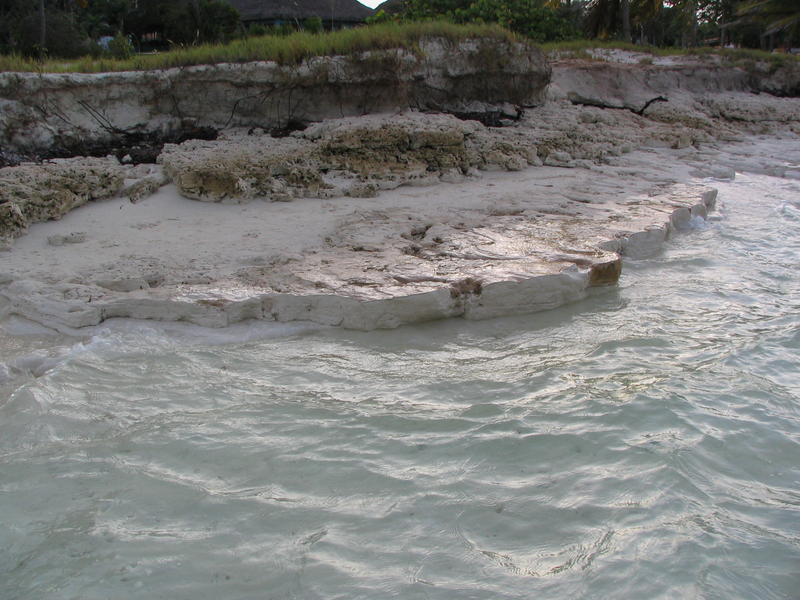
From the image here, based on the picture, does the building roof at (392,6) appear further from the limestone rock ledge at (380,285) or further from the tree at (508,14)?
the limestone rock ledge at (380,285)

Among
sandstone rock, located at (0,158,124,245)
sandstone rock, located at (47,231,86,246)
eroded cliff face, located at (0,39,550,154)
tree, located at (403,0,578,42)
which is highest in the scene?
tree, located at (403,0,578,42)

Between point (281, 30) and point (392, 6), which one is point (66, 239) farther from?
point (392, 6)

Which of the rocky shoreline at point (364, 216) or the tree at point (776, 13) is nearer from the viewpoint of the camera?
the rocky shoreline at point (364, 216)

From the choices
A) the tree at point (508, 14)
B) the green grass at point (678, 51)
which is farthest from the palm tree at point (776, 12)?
the tree at point (508, 14)

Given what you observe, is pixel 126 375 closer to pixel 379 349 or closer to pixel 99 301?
pixel 99 301

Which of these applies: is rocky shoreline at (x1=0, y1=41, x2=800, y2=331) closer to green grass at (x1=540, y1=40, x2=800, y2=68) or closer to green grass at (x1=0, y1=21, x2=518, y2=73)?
green grass at (x1=0, y1=21, x2=518, y2=73)

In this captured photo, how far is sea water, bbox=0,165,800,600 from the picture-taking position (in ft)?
6.95

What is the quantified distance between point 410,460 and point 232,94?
20.6ft

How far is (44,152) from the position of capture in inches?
269

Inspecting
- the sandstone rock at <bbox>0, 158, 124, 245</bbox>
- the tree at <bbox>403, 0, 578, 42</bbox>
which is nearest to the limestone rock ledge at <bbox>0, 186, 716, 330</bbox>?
the sandstone rock at <bbox>0, 158, 124, 245</bbox>

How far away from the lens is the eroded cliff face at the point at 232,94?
6918mm

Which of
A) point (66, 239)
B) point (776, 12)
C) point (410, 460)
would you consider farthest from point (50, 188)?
point (776, 12)

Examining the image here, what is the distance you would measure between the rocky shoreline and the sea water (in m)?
0.25

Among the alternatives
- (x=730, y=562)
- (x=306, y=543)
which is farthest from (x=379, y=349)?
(x=730, y=562)
